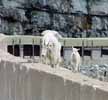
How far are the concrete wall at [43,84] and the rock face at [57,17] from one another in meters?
34.3

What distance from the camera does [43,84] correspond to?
452 centimetres

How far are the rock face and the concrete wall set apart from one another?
34.3 m

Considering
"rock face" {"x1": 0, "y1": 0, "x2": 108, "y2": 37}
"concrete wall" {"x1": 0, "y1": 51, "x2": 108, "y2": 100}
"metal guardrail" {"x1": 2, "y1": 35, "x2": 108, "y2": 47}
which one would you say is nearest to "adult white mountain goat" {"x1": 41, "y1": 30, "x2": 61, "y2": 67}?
"concrete wall" {"x1": 0, "y1": 51, "x2": 108, "y2": 100}

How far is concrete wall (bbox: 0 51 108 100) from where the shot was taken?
3.51 metres

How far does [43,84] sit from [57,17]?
3755 centimetres

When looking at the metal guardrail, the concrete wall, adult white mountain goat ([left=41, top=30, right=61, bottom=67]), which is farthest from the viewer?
the metal guardrail

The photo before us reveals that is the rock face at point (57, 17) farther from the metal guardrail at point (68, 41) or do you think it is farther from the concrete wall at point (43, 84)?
the concrete wall at point (43, 84)

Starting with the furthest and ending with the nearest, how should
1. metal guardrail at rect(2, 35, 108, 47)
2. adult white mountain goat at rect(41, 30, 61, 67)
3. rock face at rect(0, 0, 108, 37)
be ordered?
1. rock face at rect(0, 0, 108, 37)
2. metal guardrail at rect(2, 35, 108, 47)
3. adult white mountain goat at rect(41, 30, 61, 67)

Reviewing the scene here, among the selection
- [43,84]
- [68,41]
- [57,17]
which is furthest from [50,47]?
[57,17]

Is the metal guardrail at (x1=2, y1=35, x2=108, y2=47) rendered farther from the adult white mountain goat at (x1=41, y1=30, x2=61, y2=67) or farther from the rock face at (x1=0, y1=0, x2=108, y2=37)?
the adult white mountain goat at (x1=41, y1=30, x2=61, y2=67)

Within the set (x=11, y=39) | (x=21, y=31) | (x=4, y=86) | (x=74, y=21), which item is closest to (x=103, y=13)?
(x=74, y=21)

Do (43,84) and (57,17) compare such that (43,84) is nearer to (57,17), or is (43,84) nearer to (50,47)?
(50,47)

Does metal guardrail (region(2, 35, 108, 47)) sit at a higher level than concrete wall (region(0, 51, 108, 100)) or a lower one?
lower

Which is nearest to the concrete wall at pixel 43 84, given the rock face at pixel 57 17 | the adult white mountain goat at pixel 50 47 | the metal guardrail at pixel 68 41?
the adult white mountain goat at pixel 50 47
